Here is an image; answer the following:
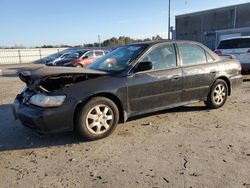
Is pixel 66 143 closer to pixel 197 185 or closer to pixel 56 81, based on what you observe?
pixel 56 81

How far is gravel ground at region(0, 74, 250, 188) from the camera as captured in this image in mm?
2986

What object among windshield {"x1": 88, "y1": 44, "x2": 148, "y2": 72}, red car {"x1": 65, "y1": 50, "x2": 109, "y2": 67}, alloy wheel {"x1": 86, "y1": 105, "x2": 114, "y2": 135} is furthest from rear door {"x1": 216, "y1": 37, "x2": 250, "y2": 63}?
red car {"x1": 65, "y1": 50, "x2": 109, "y2": 67}

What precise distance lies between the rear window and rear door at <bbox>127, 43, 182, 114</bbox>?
646 cm

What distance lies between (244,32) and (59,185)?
108 ft

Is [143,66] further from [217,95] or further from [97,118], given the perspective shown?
[217,95]

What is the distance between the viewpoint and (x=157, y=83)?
4.74 meters

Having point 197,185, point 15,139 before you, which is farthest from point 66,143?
point 197,185

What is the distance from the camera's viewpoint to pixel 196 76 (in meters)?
→ 5.34

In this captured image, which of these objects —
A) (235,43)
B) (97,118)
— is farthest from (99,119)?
(235,43)

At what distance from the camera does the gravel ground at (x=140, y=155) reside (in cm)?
299

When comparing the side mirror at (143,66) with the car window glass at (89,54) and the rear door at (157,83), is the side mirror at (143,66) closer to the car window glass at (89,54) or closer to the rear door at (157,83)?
the rear door at (157,83)

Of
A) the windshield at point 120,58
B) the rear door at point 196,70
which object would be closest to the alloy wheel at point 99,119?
the windshield at point 120,58

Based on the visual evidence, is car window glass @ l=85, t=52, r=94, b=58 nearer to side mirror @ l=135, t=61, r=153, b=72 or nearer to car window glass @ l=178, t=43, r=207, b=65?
car window glass @ l=178, t=43, r=207, b=65

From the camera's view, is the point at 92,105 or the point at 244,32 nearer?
the point at 92,105
